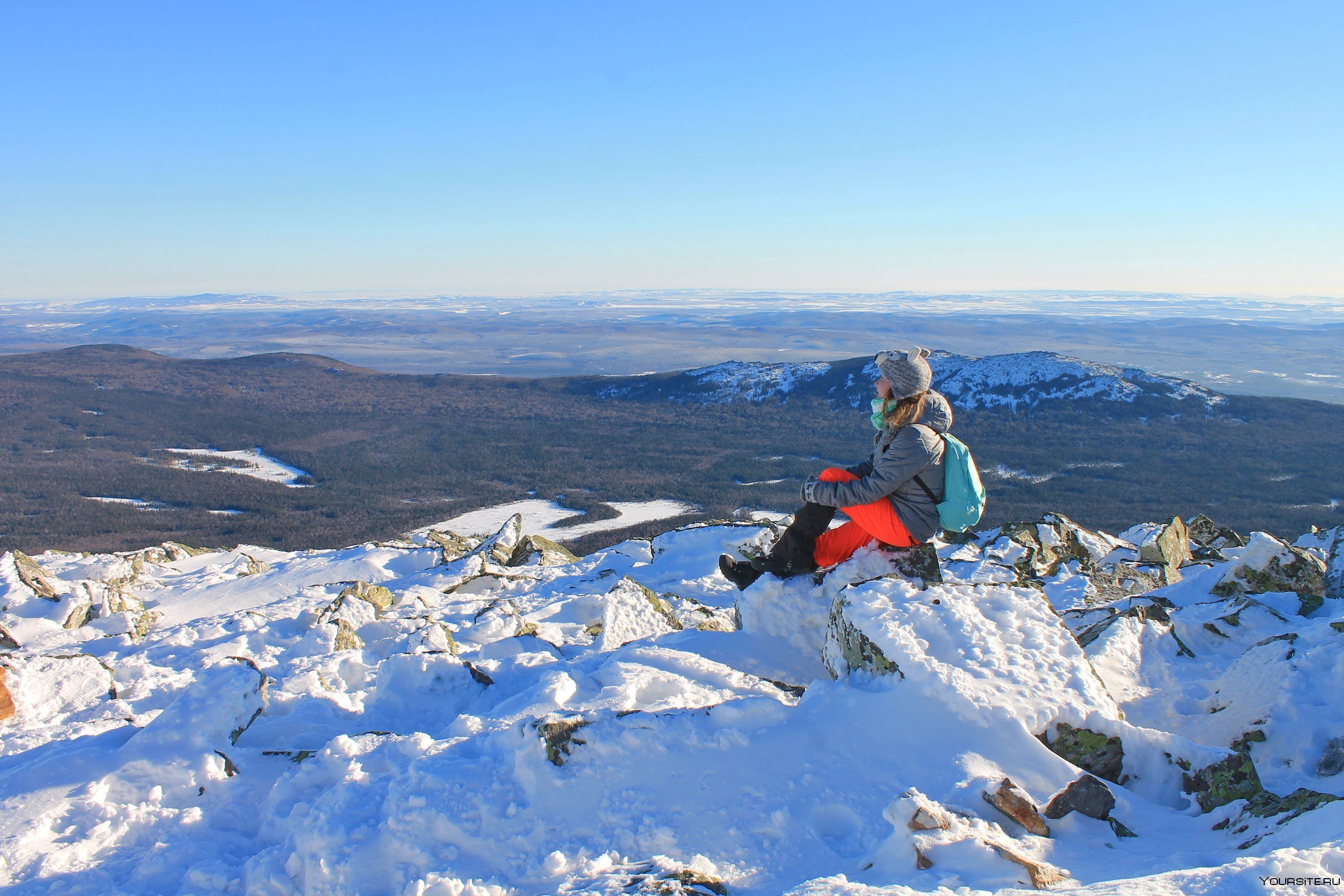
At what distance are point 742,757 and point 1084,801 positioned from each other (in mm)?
1728

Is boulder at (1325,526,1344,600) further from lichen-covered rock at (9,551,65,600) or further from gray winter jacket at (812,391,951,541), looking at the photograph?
lichen-covered rock at (9,551,65,600)

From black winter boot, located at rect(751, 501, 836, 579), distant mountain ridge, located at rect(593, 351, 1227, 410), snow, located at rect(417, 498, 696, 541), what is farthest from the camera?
distant mountain ridge, located at rect(593, 351, 1227, 410)

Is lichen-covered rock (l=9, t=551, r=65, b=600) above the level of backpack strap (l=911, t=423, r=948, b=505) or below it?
Result: below

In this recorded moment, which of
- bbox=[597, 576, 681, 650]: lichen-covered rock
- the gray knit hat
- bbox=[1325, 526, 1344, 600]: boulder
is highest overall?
the gray knit hat

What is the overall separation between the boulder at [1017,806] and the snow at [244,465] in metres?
84.1

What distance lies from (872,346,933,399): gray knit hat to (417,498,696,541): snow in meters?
50.5

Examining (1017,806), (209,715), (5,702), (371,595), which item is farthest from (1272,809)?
(371,595)

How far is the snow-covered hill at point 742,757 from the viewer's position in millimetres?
3244

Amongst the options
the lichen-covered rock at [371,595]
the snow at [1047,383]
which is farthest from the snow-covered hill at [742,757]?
the snow at [1047,383]

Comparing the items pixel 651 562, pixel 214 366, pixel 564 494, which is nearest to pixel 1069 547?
pixel 651 562

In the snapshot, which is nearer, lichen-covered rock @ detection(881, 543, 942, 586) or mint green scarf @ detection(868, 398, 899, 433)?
mint green scarf @ detection(868, 398, 899, 433)

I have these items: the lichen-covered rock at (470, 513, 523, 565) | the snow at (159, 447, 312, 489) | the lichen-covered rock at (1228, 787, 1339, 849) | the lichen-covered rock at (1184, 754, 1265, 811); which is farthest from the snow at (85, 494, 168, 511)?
the lichen-covered rock at (1228, 787, 1339, 849)

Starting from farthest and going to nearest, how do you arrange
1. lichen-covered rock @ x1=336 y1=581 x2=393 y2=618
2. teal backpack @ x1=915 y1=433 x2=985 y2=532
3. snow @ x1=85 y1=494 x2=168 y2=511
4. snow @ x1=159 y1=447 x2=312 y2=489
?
snow @ x1=159 y1=447 x2=312 y2=489, snow @ x1=85 y1=494 x2=168 y2=511, lichen-covered rock @ x1=336 y1=581 x2=393 y2=618, teal backpack @ x1=915 y1=433 x2=985 y2=532

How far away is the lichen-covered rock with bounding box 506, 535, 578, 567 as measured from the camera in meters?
14.4
